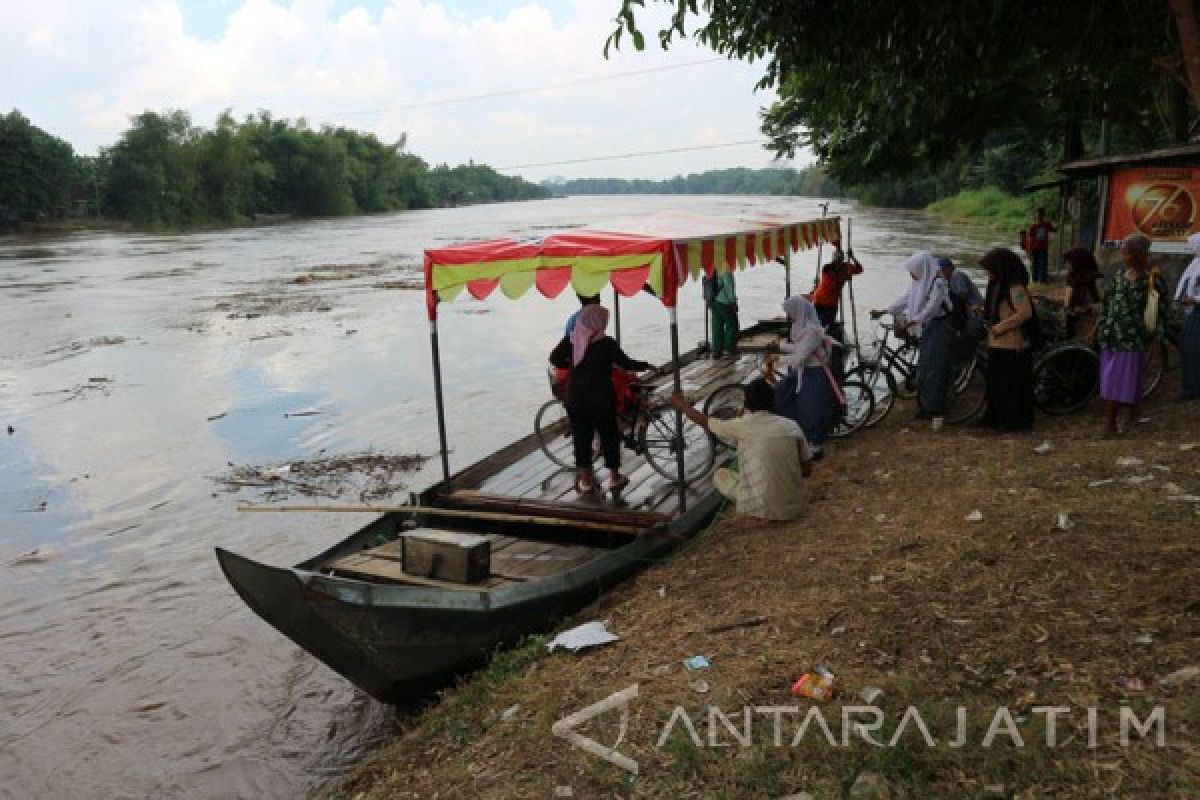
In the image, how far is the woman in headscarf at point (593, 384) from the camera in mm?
6590

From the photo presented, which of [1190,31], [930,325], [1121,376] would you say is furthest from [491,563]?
[1121,376]

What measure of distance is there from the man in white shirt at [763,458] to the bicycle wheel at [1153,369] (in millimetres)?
3335

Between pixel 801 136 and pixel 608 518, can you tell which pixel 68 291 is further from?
pixel 608 518

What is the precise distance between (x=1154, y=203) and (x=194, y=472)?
1233cm

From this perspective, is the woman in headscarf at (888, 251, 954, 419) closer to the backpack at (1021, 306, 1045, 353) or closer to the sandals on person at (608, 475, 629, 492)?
the backpack at (1021, 306, 1045, 353)

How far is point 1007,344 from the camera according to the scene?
293 inches

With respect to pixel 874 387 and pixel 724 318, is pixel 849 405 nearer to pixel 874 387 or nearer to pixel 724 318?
pixel 874 387

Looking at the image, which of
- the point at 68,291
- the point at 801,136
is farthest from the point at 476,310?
the point at 68,291

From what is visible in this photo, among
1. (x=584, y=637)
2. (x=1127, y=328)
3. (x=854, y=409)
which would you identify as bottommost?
(x=584, y=637)

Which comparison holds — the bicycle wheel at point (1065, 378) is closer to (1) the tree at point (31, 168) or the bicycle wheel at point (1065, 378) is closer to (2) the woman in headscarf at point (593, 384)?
(2) the woman in headscarf at point (593, 384)

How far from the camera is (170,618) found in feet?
25.2

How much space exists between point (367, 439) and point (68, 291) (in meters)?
24.1

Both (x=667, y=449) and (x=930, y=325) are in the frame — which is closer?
(x=667, y=449)

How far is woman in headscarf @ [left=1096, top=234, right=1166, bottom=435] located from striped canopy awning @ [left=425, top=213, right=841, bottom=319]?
113 inches
